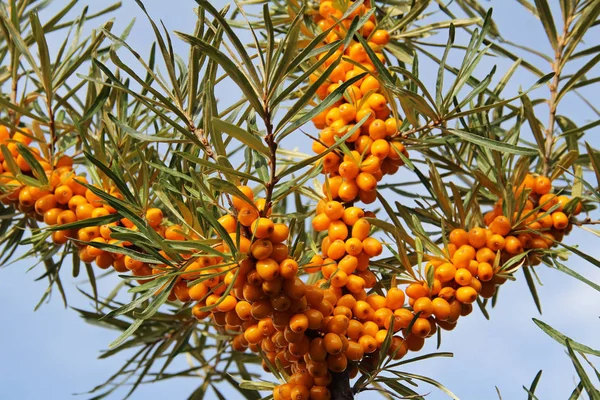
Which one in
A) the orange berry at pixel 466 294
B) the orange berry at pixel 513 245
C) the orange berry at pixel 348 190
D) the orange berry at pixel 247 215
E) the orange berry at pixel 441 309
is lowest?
the orange berry at pixel 441 309

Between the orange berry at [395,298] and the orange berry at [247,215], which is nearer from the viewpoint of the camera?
the orange berry at [247,215]

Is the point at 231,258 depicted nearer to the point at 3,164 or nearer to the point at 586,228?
the point at 3,164

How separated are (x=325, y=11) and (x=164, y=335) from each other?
0.67 m

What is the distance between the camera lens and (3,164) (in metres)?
1.12

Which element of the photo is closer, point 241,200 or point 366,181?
point 241,200

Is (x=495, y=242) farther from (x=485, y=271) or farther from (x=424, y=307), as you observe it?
(x=424, y=307)

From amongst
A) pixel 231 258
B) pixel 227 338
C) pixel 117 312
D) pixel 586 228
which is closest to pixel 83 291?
pixel 227 338

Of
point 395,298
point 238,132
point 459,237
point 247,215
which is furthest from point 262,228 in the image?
point 459,237

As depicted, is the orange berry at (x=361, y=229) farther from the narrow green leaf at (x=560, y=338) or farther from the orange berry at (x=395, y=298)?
the narrow green leaf at (x=560, y=338)

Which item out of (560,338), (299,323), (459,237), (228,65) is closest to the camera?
(228,65)

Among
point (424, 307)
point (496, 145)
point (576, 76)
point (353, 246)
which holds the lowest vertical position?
point (424, 307)

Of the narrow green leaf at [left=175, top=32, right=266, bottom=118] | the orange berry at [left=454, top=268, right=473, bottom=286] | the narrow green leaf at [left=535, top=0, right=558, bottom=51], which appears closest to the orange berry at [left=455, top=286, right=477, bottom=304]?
the orange berry at [left=454, top=268, right=473, bottom=286]

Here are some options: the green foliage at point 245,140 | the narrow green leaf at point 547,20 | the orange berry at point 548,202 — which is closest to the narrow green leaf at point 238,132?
the green foliage at point 245,140

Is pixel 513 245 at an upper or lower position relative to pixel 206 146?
lower
